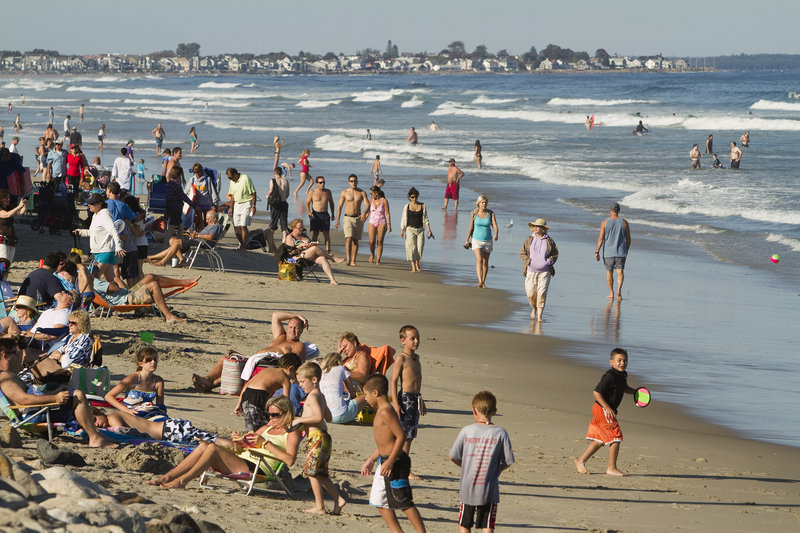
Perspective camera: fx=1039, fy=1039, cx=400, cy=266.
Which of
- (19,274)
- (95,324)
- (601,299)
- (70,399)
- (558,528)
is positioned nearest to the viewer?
(558,528)

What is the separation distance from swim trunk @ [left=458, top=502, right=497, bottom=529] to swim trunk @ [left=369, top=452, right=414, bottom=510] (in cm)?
31

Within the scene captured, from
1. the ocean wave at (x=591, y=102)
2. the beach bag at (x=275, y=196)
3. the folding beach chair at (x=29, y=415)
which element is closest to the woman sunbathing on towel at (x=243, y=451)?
the folding beach chair at (x=29, y=415)

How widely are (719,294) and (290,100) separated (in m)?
78.8

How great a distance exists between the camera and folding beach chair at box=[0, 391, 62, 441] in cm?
681

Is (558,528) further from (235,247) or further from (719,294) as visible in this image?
(235,247)

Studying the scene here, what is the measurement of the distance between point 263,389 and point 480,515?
225cm

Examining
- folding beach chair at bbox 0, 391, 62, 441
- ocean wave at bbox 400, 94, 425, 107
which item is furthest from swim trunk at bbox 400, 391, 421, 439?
ocean wave at bbox 400, 94, 425, 107

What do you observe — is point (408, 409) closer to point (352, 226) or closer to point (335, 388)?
point (335, 388)

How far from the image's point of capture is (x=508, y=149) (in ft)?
140

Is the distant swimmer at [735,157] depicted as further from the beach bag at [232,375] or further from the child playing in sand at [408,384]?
the child playing in sand at [408,384]

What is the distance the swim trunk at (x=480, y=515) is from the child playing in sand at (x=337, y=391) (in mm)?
2770

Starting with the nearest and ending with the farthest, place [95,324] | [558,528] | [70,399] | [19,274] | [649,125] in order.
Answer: [558,528] → [70,399] → [95,324] → [19,274] → [649,125]

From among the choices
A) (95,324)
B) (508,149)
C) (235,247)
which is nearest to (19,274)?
(95,324)

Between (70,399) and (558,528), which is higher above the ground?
(70,399)
